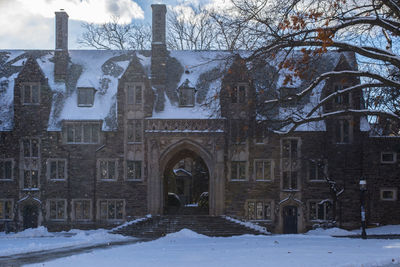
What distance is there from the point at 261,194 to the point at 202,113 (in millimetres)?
6477

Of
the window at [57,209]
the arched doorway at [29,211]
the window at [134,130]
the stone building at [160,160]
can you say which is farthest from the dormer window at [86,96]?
the arched doorway at [29,211]

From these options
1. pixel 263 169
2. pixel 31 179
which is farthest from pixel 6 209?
pixel 263 169

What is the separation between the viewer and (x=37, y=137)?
34.5 meters

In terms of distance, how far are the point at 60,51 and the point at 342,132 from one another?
773 inches

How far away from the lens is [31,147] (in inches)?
1358

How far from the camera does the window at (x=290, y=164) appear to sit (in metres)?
34.2

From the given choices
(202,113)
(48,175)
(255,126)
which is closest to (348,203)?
(202,113)

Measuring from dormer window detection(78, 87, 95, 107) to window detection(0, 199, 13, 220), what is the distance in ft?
25.7

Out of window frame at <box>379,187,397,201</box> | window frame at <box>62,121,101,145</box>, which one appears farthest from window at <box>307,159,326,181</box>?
window frame at <box>62,121,101,145</box>

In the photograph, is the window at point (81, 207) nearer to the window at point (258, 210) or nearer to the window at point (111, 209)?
the window at point (111, 209)

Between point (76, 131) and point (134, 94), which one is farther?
point (134, 94)

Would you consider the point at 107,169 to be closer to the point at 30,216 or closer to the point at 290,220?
the point at 30,216

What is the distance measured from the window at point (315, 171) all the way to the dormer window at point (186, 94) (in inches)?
343

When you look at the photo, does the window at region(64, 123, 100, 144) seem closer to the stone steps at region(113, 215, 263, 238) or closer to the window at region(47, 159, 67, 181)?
the window at region(47, 159, 67, 181)
